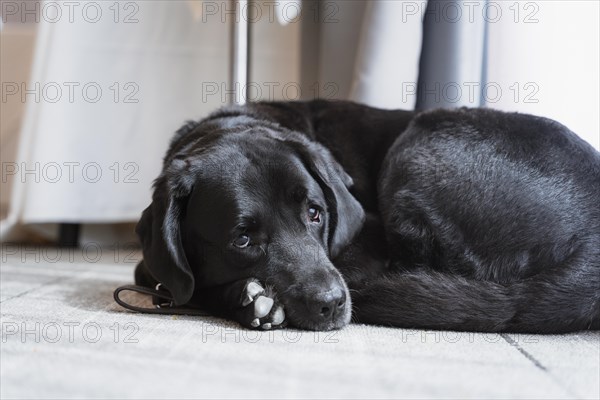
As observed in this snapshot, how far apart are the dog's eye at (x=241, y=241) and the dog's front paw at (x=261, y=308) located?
0.34 feet

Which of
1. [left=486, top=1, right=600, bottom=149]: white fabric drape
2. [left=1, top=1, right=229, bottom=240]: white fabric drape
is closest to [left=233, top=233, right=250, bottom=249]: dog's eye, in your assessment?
[left=486, top=1, right=600, bottom=149]: white fabric drape

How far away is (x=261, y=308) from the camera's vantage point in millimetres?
1555

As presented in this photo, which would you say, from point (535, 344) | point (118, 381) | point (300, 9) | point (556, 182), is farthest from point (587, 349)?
point (300, 9)

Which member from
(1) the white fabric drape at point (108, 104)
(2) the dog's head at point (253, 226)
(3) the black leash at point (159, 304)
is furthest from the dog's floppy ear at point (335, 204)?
(1) the white fabric drape at point (108, 104)

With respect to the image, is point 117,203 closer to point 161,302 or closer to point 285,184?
point 161,302

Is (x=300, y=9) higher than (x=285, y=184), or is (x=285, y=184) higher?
(x=300, y=9)

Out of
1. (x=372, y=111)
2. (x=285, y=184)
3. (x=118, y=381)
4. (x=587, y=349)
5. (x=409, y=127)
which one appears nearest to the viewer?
(x=118, y=381)

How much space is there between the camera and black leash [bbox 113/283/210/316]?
176cm

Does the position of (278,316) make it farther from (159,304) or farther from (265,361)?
(159,304)

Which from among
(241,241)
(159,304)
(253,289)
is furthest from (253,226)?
(159,304)

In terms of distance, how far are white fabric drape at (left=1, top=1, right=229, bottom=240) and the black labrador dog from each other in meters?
1.40

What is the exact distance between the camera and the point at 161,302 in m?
1.88

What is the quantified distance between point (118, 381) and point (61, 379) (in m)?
0.10

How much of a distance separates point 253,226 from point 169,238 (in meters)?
0.21
